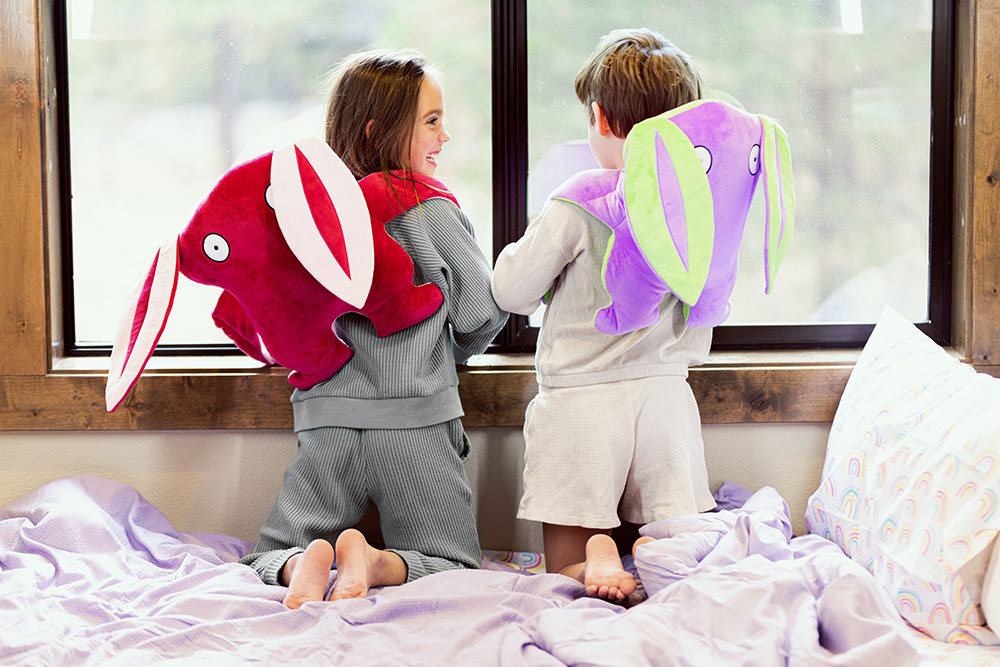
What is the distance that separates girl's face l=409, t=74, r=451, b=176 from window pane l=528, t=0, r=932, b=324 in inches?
11.9

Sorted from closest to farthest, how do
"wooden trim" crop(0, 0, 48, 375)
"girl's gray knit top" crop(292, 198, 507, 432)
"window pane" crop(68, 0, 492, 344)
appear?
"girl's gray knit top" crop(292, 198, 507, 432)
"wooden trim" crop(0, 0, 48, 375)
"window pane" crop(68, 0, 492, 344)

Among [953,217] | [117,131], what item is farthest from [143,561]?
[953,217]

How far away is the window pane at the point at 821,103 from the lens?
178 centimetres

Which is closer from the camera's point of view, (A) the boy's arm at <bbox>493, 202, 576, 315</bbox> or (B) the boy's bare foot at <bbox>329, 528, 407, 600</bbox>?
(B) the boy's bare foot at <bbox>329, 528, 407, 600</bbox>

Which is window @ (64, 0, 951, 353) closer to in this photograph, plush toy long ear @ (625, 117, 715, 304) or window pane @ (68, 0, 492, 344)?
window pane @ (68, 0, 492, 344)

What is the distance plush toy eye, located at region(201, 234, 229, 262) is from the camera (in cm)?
135

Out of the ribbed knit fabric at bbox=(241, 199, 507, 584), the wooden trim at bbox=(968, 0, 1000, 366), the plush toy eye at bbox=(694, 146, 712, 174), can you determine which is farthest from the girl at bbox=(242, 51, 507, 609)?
the wooden trim at bbox=(968, 0, 1000, 366)

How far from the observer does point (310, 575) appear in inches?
49.6

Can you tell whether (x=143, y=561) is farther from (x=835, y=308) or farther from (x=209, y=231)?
(x=835, y=308)

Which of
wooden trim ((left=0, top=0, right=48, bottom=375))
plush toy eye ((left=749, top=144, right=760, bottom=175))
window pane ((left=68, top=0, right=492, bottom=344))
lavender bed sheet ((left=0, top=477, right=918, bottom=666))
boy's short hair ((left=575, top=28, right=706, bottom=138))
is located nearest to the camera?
lavender bed sheet ((left=0, top=477, right=918, bottom=666))

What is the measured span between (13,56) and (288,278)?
2.75 ft

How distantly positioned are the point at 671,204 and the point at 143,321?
87cm

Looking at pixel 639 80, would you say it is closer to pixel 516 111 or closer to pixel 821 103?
pixel 516 111

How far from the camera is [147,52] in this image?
5.86 ft
